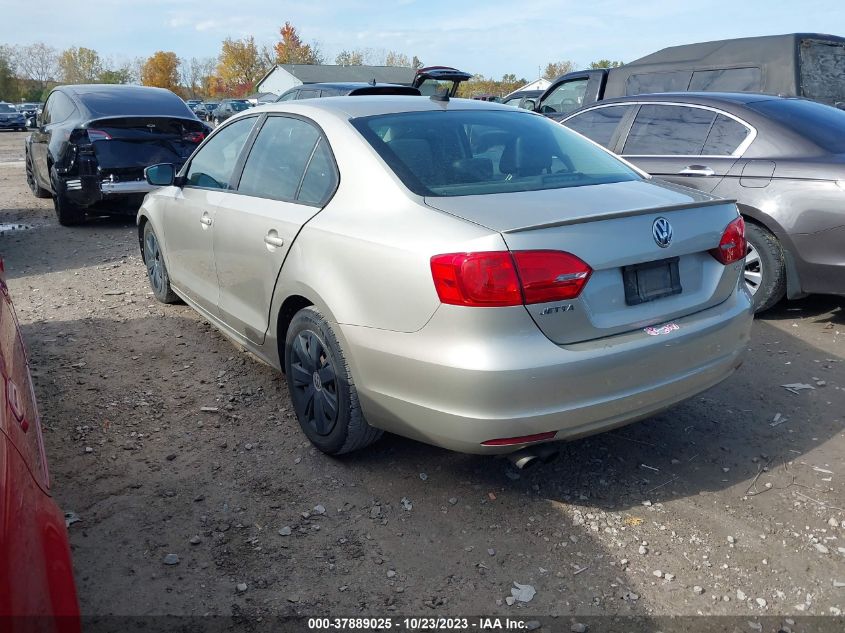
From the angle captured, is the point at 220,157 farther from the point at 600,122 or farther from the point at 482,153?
the point at 600,122

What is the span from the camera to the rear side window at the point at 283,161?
368 centimetres

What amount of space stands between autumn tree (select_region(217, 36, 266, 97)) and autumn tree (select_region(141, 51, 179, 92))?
6213 millimetres

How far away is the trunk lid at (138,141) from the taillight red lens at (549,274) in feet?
24.3

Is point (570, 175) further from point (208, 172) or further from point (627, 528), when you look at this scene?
point (208, 172)

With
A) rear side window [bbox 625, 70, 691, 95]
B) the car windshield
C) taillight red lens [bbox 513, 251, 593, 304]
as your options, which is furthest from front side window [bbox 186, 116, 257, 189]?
rear side window [bbox 625, 70, 691, 95]

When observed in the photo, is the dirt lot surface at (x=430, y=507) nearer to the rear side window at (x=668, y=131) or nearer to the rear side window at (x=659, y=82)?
the rear side window at (x=668, y=131)

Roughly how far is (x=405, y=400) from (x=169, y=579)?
44.1 inches

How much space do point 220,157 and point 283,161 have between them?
899mm

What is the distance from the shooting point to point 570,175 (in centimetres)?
351

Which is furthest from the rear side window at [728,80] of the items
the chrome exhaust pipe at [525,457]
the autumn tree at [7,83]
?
the autumn tree at [7,83]

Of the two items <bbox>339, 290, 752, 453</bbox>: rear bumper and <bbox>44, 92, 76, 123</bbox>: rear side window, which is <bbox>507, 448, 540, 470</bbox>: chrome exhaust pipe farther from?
<bbox>44, 92, 76, 123</bbox>: rear side window


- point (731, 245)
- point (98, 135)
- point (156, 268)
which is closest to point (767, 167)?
point (731, 245)

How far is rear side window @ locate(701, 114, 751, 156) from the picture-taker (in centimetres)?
560

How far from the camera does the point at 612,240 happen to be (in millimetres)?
2828
